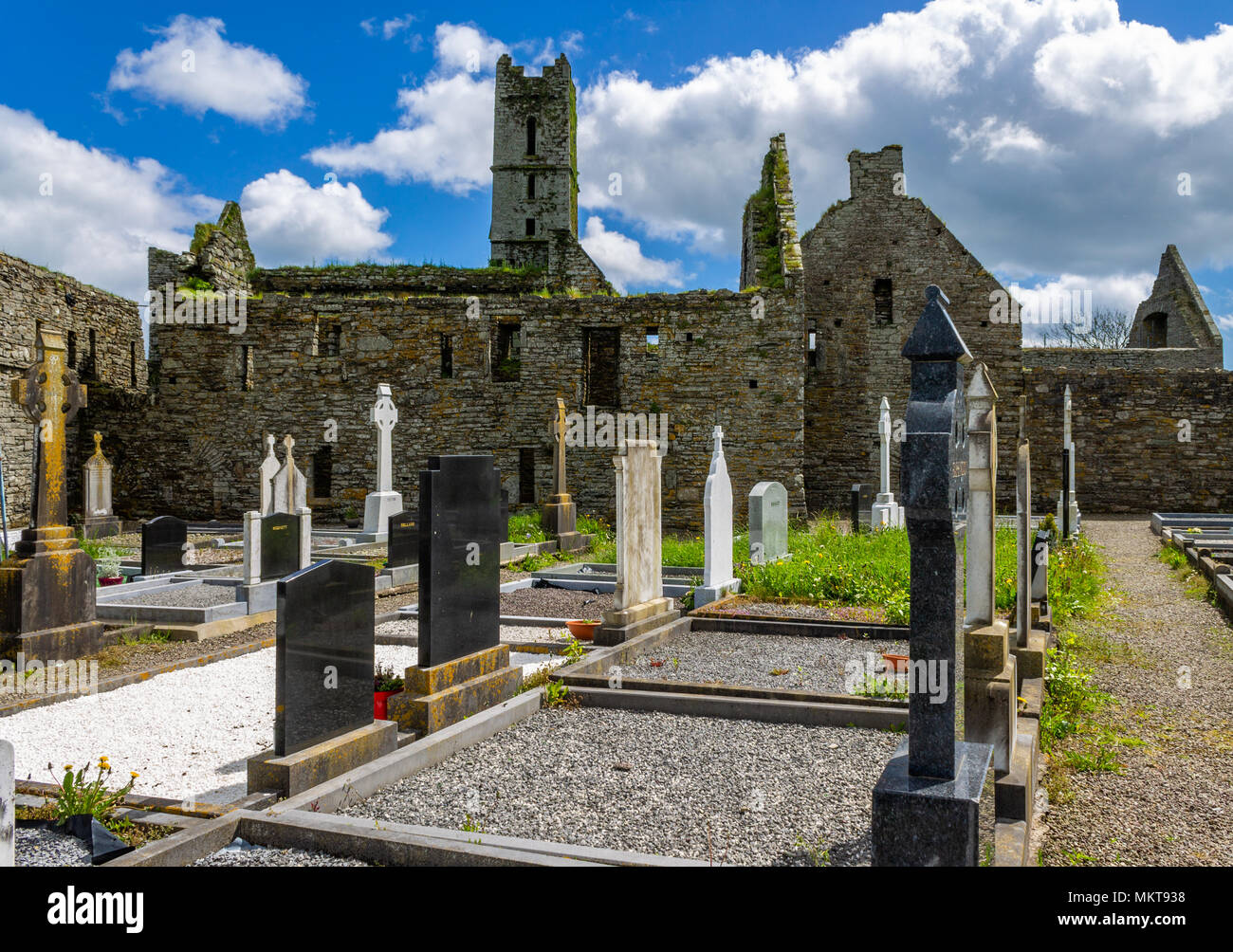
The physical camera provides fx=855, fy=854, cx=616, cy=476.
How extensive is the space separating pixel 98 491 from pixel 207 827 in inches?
623

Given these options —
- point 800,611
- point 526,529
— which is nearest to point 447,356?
point 526,529

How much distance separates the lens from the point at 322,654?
173 inches

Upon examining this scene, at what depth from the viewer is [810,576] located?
32.4ft

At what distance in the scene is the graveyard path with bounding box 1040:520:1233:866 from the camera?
3.73 meters

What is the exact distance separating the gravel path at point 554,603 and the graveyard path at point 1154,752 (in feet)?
15.7

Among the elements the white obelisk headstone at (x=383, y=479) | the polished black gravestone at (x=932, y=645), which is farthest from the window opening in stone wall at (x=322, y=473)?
the polished black gravestone at (x=932, y=645)

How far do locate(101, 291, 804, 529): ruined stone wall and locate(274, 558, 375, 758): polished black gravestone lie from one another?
47.4 ft

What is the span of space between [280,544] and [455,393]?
→ 1068cm

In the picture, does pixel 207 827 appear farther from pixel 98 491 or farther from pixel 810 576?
pixel 98 491

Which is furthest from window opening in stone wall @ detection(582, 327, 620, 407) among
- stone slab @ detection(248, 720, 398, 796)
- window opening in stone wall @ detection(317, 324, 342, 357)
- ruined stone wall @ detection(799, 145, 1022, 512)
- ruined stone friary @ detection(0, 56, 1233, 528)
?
stone slab @ detection(248, 720, 398, 796)

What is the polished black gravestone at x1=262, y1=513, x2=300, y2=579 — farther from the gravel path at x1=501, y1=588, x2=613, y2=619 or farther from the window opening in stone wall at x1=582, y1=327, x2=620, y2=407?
the window opening in stone wall at x1=582, y1=327, x2=620, y2=407

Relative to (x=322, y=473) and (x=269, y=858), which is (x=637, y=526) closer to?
(x=269, y=858)

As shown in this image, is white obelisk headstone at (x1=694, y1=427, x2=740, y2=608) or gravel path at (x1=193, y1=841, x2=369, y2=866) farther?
white obelisk headstone at (x1=694, y1=427, x2=740, y2=608)

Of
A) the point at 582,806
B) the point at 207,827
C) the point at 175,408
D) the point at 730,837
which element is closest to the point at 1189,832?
the point at 730,837
